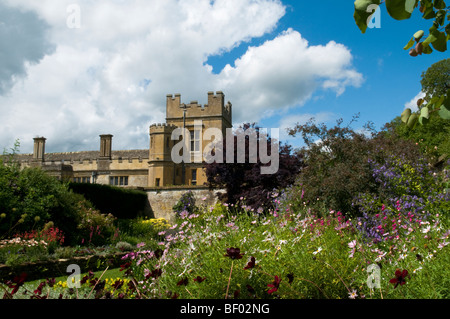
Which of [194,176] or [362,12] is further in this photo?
[194,176]

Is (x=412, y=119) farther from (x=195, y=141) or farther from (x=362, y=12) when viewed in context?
(x=195, y=141)

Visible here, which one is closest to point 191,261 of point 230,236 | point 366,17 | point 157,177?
point 230,236

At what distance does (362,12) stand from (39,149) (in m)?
37.9

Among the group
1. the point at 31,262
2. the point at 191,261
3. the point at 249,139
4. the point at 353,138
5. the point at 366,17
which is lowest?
the point at 31,262

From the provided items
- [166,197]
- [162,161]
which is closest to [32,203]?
[166,197]

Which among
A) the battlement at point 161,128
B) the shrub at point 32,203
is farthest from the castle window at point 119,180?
the shrub at point 32,203

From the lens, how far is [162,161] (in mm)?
26938

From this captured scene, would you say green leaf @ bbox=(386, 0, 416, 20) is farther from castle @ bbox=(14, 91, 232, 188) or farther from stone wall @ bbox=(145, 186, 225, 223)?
castle @ bbox=(14, 91, 232, 188)

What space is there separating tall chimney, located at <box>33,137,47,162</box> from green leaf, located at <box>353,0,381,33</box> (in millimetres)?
37238
